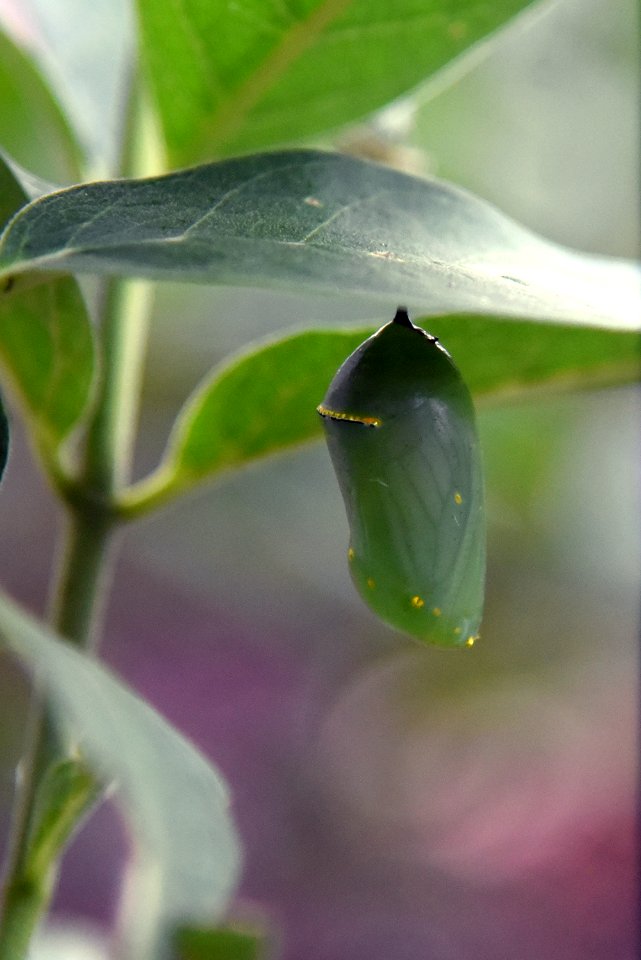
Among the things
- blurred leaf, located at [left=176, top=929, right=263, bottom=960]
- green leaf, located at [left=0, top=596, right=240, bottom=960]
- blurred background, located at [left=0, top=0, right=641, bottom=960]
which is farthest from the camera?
blurred background, located at [left=0, top=0, right=641, bottom=960]

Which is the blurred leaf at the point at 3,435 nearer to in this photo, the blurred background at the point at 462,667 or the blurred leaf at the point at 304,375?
the blurred leaf at the point at 304,375

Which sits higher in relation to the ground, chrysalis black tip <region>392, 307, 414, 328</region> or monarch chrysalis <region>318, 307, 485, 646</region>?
chrysalis black tip <region>392, 307, 414, 328</region>

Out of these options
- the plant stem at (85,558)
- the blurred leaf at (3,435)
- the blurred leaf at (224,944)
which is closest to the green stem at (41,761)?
the plant stem at (85,558)

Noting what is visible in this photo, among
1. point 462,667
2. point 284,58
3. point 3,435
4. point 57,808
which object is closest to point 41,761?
point 57,808

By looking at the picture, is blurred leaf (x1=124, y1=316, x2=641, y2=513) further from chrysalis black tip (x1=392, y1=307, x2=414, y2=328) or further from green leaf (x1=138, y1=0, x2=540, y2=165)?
green leaf (x1=138, y1=0, x2=540, y2=165)

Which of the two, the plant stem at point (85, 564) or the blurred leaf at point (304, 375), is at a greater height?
the blurred leaf at point (304, 375)

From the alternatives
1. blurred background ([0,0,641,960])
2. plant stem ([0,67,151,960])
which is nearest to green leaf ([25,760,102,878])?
plant stem ([0,67,151,960])

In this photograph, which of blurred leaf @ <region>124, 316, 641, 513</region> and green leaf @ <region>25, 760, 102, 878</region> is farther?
blurred leaf @ <region>124, 316, 641, 513</region>
